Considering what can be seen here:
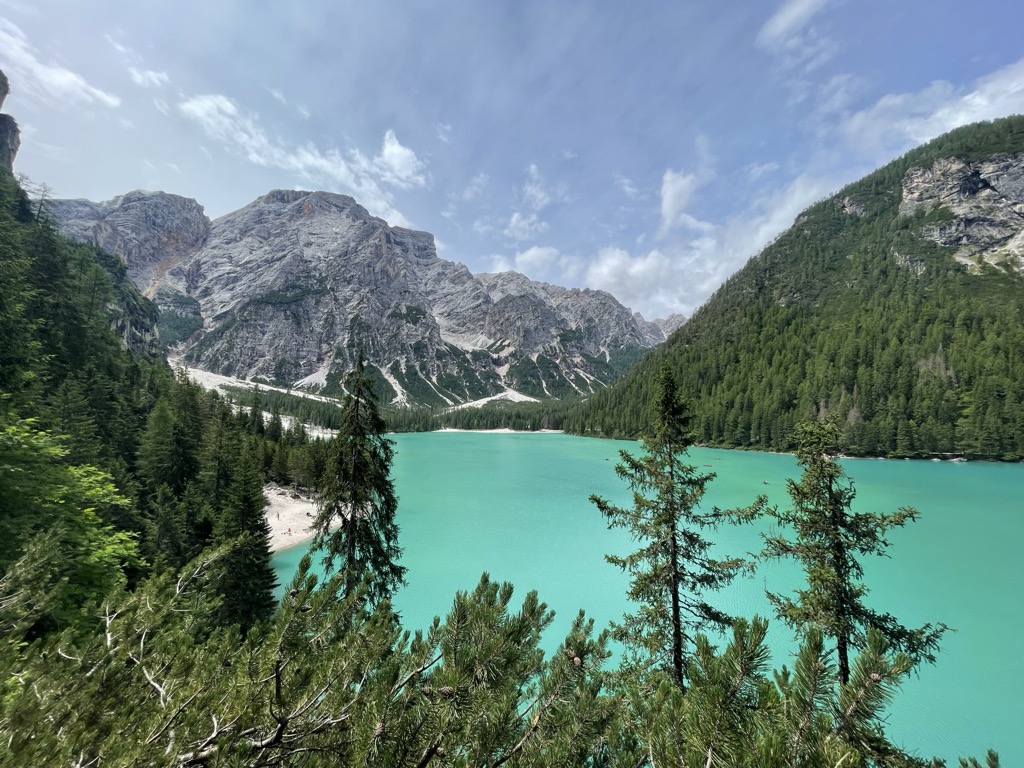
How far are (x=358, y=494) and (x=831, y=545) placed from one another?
1159 centimetres

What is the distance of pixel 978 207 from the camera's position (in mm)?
128250

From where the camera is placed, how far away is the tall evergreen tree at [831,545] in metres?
8.22

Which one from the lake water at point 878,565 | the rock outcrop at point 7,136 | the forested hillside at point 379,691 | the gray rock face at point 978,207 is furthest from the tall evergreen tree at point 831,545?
the gray rock face at point 978,207

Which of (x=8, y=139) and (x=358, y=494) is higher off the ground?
(x=8, y=139)

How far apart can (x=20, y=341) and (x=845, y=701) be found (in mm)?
19526

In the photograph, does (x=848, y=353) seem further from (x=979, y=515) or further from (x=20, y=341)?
(x=20, y=341)

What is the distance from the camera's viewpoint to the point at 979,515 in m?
37.1

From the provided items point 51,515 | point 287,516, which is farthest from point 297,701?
point 287,516

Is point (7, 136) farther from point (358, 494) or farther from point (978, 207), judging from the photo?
point (978, 207)

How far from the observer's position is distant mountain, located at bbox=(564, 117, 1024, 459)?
3142 inches

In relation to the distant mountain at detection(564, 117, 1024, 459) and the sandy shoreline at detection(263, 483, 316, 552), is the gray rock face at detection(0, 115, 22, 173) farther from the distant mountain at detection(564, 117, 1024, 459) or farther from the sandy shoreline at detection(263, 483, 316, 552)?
the distant mountain at detection(564, 117, 1024, 459)

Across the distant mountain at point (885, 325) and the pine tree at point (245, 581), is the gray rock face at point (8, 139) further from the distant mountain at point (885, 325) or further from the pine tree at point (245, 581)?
the distant mountain at point (885, 325)

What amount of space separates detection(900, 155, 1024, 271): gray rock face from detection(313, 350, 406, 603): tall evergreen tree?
559 ft

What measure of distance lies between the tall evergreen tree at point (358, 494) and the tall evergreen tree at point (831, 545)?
10023mm
